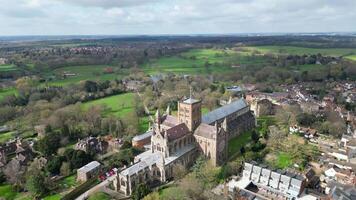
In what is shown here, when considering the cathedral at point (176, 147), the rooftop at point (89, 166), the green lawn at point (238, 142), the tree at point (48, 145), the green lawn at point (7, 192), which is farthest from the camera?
the green lawn at point (238, 142)

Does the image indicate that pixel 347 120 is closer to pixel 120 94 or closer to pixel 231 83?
pixel 231 83

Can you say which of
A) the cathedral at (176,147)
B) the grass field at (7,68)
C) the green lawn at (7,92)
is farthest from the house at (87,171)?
the grass field at (7,68)

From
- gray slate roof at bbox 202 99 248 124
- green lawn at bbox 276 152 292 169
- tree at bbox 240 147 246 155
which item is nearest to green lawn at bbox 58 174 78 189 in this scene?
gray slate roof at bbox 202 99 248 124

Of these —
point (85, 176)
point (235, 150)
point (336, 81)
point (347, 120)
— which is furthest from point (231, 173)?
point (336, 81)

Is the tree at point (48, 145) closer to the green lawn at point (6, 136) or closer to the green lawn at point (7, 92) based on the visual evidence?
the green lawn at point (6, 136)

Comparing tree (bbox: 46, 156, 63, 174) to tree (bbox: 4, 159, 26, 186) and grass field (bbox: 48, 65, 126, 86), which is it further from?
grass field (bbox: 48, 65, 126, 86)
